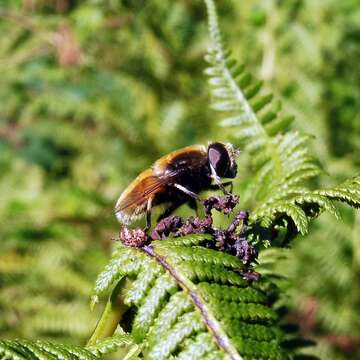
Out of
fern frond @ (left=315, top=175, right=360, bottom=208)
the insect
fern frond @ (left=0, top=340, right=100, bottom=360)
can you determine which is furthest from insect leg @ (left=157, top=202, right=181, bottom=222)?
fern frond @ (left=0, top=340, right=100, bottom=360)

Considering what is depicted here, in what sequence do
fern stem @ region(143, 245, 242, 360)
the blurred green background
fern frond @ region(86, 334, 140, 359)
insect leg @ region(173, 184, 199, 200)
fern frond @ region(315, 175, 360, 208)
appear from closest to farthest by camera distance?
fern stem @ region(143, 245, 242, 360), fern frond @ region(86, 334, 140, 359), fern frond @ region(315, 175, 360, 208), insect leg @ region(173, 184, 199, 200), the blurred green background

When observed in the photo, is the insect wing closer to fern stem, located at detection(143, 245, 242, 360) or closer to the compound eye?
the compound eye

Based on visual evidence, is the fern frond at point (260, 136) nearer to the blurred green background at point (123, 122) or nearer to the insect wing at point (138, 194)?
the insect wing at point (138, 194)

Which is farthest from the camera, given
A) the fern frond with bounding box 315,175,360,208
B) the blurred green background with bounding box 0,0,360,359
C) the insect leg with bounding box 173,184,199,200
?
the blurred green background with bounding box 0,0,360,359

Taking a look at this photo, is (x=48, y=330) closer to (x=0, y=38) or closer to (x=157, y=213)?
(x=157, y=213)

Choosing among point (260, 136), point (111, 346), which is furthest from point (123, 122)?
point (111, 346)

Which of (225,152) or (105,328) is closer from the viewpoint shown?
(105,328)

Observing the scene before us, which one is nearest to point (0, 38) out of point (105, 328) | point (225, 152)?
point (225, 152)

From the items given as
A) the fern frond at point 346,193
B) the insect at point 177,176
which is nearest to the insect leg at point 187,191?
the insect at point 177,176
